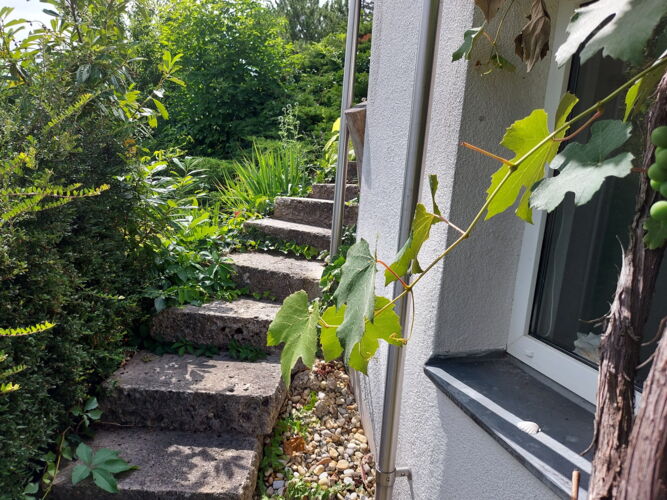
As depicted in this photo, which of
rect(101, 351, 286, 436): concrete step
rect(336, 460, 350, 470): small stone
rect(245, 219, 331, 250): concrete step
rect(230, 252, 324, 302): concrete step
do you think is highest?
rect(245, 219, 331, 250): concrete step

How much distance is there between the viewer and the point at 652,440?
1.22ft

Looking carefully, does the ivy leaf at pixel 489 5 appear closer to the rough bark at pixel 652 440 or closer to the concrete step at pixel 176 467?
the rough bark at pixel 652 440

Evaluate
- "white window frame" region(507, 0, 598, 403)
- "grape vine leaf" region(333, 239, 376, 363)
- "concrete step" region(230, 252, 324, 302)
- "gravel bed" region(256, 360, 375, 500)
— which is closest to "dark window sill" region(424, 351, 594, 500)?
"white window frame" region(507, 0, 598, 403)

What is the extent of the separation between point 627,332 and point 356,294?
0.47 m

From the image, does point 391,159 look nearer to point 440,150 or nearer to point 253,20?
point 440,150

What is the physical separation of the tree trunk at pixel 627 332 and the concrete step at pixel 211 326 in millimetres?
2329

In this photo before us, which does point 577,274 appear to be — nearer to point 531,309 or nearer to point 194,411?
point 531,309

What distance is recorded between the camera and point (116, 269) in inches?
93.7

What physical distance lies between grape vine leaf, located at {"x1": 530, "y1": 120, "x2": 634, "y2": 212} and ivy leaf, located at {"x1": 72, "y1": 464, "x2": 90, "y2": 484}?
1.97 meters

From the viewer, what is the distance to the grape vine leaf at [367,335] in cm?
100

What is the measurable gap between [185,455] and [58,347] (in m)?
0.70

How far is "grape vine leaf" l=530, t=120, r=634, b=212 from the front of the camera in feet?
1.83

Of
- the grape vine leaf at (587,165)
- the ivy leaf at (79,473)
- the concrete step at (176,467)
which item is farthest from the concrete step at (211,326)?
the grape vine leaf at (587,165)

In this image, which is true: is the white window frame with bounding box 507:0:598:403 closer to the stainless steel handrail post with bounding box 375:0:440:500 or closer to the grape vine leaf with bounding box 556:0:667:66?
the stainless steel handrail post with bounding box 375:0:440:500
